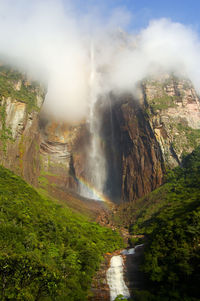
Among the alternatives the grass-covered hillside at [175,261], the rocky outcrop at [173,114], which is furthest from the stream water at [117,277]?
the rocky outcrop at [173,114]

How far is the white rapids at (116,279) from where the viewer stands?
2831 cm

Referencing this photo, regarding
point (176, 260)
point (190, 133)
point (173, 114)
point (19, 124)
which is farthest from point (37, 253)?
point (173, 114)

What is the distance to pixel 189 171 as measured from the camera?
191ft

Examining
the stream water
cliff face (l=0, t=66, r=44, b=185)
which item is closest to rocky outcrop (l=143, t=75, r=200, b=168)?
the stream water

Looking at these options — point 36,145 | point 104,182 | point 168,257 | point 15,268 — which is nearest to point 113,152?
point 104,182

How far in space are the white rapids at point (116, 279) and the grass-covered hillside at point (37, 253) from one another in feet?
8.77

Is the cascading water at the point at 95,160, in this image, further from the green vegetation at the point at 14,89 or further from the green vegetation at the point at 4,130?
the green vegetation at the point at 4,130

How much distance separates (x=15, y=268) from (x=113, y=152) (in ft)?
238

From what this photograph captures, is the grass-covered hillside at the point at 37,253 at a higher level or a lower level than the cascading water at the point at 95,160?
lower

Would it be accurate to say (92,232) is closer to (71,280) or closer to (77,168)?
(71,280)

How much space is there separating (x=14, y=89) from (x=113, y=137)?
1592 inches

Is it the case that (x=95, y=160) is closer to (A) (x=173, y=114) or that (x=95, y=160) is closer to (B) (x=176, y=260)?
(A) (x=173, y=114)

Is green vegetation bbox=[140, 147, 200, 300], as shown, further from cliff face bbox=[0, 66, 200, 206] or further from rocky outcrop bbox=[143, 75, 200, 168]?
cliff face bbox=[0, 66, 200, 206]

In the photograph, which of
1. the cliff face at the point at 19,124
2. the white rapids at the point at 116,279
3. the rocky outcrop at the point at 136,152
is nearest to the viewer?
the white rapids at the point at 116,279
